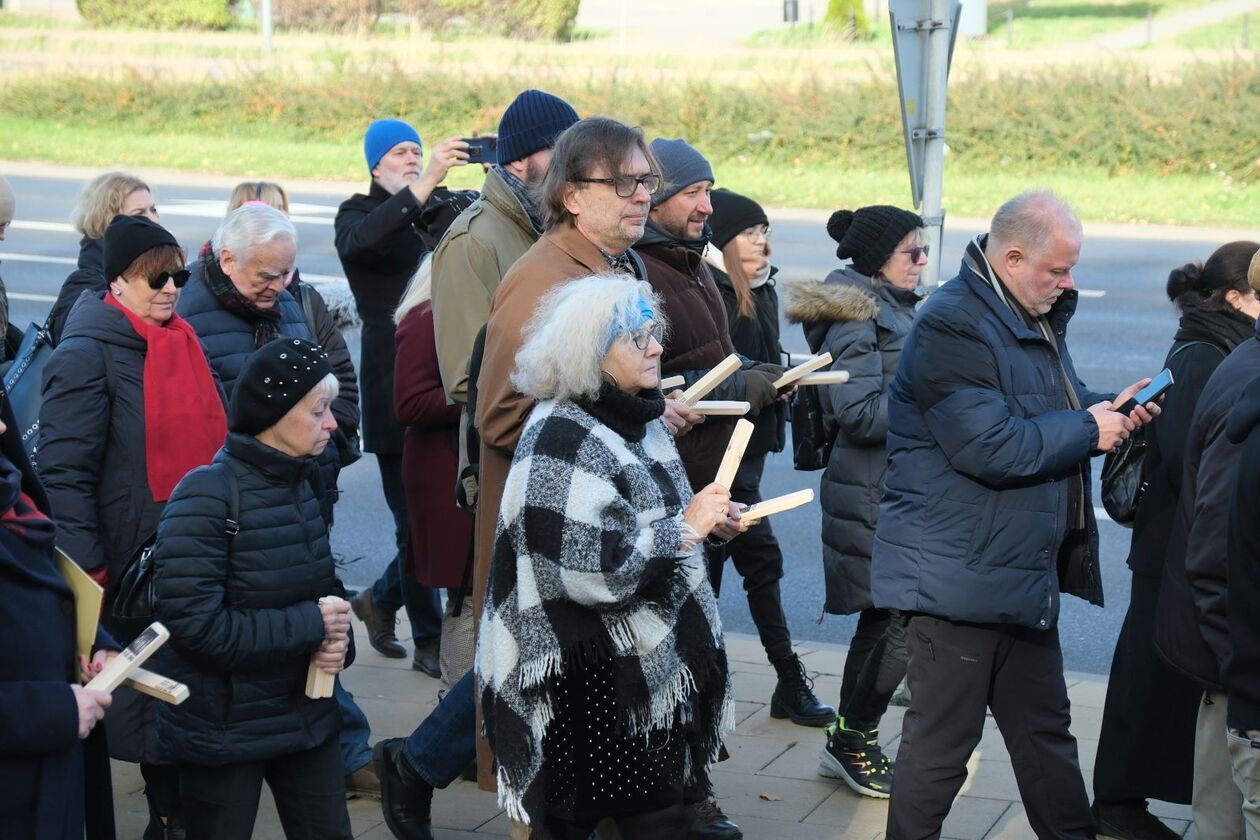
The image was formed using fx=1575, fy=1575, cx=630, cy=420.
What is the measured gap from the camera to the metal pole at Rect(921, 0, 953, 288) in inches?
245

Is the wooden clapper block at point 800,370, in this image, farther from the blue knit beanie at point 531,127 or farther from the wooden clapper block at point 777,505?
the wooden clapper block at point 777,505

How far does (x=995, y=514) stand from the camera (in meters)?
4.40

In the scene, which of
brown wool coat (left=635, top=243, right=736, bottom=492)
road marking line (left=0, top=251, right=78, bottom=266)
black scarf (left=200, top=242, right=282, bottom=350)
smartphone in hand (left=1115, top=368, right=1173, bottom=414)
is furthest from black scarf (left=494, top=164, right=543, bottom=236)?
road marking line (left=0, top=251, right=78, bottom=266)

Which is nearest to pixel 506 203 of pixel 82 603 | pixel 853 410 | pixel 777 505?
pixel 853 410

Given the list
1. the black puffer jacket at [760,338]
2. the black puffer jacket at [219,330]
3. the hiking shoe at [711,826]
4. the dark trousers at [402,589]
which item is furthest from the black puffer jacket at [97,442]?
the black puffer jacket at [760,338]

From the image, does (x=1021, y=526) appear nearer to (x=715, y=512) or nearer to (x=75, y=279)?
(x=715, y=512)

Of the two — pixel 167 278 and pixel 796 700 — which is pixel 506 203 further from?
pixel 796 700

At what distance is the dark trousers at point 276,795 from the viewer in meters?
4.13

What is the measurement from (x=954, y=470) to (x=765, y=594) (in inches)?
75.3

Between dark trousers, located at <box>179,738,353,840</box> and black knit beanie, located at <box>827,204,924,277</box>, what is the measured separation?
2.78 m

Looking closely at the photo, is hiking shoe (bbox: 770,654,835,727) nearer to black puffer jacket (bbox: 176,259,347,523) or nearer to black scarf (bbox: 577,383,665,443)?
black puffer jacket (bbox: 176,259,347,523)

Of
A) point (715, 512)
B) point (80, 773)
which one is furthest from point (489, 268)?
point (80, 773)

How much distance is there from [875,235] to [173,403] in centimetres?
264

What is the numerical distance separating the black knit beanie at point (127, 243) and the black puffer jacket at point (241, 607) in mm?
1037
